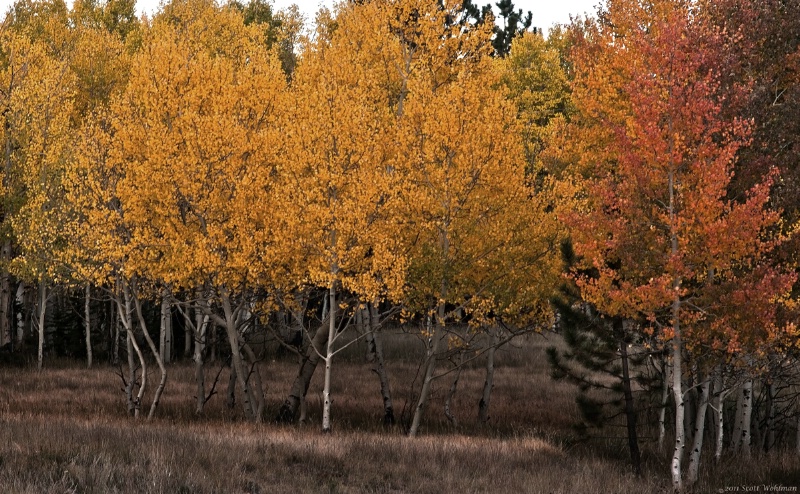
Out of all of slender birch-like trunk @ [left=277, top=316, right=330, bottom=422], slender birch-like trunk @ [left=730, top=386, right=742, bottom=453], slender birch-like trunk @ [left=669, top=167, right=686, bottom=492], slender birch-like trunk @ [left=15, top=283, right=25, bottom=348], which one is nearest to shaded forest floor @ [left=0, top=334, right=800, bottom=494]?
slender birch-like trunk @ [left=669, top=167, right=686, bottom=492]

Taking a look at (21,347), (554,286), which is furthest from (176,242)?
(21,347)

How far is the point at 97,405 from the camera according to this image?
21078mm

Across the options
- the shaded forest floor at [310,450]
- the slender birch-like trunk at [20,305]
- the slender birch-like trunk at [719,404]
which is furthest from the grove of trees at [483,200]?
the slender birch-like trunk at [20,305]

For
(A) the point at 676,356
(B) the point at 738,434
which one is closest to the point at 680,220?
(A) the point at 676,356

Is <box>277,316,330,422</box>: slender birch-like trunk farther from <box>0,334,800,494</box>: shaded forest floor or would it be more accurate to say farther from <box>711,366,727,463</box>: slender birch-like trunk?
<box>711,366,727,463</box>: slender birch-like trunk

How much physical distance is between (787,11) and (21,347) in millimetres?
27631

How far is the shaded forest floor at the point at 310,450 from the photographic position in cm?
1115

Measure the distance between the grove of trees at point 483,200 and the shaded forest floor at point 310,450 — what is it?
107 centimetres

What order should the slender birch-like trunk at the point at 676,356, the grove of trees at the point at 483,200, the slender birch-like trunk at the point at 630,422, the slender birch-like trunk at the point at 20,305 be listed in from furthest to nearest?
the slender birch-like trunk at the point at 20,305
the slender birch-like trunk at the point at 630,422
the grove of trees at the point at 483,200
the slender birch-like trunk at the point at 676,356

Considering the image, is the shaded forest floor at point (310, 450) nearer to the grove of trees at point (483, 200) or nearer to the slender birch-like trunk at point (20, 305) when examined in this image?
the grove of trees at point (483, 200)

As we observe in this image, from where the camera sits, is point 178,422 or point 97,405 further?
point 97,405

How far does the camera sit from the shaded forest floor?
11.1m

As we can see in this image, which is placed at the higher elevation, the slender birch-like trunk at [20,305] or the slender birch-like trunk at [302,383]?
the slender birch-like trunk at [20,305]

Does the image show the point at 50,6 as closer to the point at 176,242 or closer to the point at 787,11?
the point at 176,242
